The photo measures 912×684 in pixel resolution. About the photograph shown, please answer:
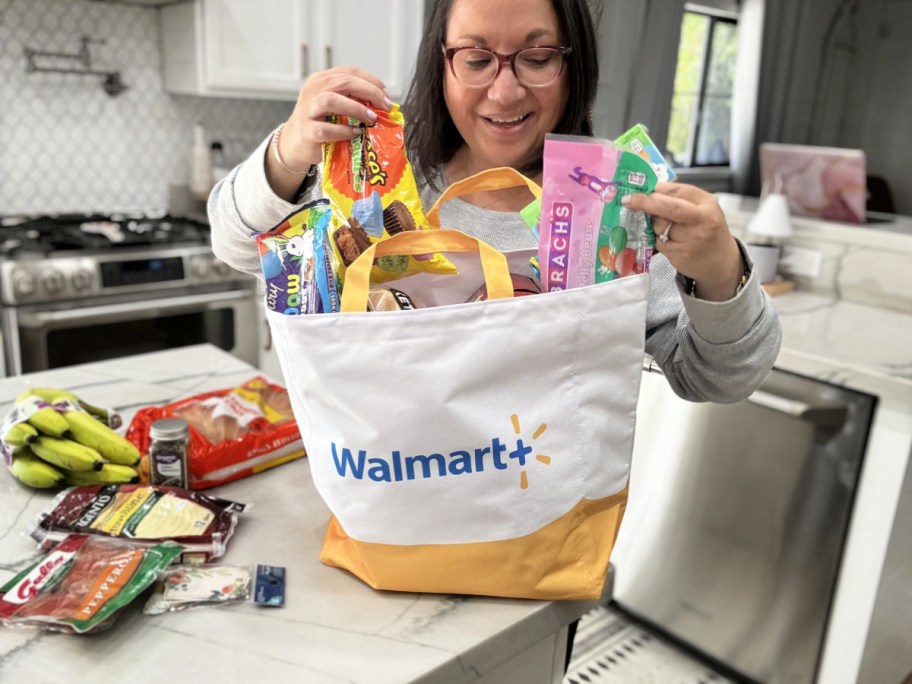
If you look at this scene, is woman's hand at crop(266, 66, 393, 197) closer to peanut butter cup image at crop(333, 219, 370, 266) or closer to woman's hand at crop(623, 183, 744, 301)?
peanut butter cup image at crop(333, 219, 370, 266)

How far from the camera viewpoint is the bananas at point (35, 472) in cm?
88

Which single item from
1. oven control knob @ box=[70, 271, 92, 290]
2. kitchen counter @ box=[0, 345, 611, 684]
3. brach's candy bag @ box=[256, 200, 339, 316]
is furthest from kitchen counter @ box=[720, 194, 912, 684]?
oven control knob @ box=[70, 271, 92, 290]

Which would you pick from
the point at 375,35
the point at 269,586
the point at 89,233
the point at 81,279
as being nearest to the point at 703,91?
the point at 375,35

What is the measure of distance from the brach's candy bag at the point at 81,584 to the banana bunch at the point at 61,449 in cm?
15

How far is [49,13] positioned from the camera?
249 centimetres

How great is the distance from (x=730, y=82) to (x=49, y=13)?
365cm

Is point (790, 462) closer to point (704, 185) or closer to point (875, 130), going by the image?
point (704, 185)

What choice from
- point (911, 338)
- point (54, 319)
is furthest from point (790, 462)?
point (54, 319)

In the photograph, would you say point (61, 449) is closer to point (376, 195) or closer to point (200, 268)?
point (376, 195)

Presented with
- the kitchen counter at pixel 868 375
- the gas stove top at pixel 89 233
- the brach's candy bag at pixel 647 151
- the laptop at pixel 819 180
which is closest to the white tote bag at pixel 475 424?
the brach's candy bag at pixel 647 151

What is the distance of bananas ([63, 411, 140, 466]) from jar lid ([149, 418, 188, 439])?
0.06 metres

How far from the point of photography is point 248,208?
2.97 feet

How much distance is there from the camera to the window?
4.15 metres

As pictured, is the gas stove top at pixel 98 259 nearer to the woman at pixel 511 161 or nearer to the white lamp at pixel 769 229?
the woman at pixel 511 161
